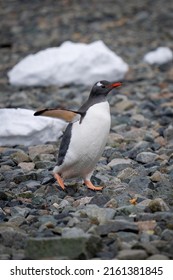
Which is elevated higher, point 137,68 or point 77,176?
point 77,176

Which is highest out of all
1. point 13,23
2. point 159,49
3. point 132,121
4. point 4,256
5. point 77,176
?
point 4,256

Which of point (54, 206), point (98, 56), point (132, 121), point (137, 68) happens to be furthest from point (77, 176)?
point (137, 68)

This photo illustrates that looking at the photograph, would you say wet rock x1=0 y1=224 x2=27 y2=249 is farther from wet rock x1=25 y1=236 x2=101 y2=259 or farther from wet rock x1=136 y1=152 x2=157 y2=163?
wet rock x1=136 y1=152 x2=157 y2=163

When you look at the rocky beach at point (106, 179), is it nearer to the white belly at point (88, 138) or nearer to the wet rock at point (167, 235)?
the wet rock at point (167, 235)

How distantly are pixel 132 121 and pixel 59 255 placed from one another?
12.1 ft

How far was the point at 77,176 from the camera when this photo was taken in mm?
4926

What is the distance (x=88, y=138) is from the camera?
464 centimetres

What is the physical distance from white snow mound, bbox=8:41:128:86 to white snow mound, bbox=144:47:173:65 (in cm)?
112

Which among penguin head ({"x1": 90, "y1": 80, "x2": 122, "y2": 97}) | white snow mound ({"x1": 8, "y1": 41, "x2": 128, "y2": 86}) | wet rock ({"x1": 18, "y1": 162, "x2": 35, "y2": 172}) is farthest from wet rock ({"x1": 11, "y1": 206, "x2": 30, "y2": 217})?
white snow mound ({"x1": 8, "y1": 41, "x2": 128, "y2": 86})

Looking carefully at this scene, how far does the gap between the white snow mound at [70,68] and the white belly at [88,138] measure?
412 cm

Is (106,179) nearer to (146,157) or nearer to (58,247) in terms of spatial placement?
(146,157)

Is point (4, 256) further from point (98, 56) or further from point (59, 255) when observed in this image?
point (98, 56)

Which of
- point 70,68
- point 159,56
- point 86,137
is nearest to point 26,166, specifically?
point 86,137

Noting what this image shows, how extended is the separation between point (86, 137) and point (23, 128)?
1652mm
